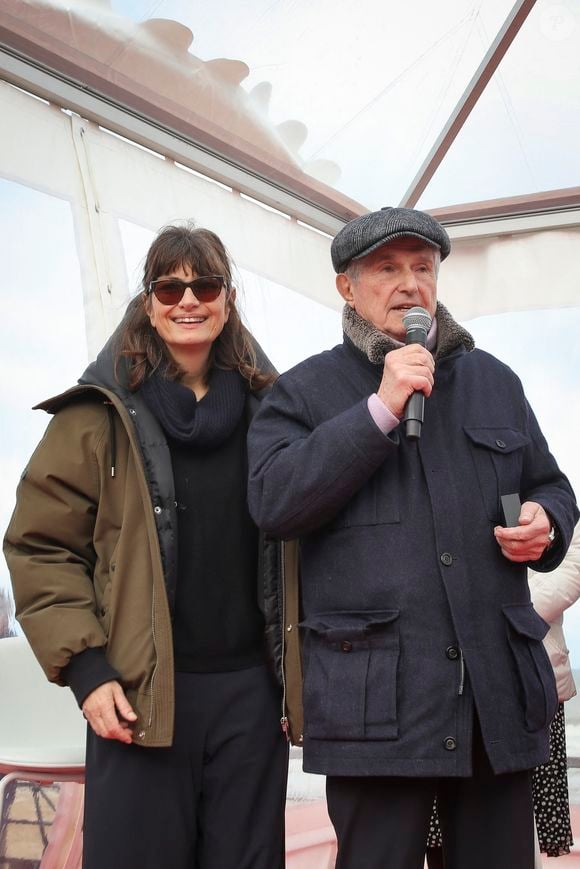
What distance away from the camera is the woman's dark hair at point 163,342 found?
1.90 meters

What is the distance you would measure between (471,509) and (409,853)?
57 cm

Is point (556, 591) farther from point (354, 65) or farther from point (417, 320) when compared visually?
point (354, 65)

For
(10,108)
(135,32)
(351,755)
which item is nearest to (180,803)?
(351,755)

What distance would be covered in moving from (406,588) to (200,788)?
602mm

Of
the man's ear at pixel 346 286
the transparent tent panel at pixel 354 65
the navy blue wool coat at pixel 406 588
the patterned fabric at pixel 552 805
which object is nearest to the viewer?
the navy blue wool coat at pixel 406 588

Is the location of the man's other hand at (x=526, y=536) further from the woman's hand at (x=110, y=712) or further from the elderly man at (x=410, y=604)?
the woman's hand at (x=110, y=712)

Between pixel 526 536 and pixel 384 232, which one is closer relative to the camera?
pixel 526 536

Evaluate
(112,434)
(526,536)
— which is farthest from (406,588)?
(112,434)

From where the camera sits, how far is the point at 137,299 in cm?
199

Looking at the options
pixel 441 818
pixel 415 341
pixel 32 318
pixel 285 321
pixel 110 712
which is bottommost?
pixel 441 818

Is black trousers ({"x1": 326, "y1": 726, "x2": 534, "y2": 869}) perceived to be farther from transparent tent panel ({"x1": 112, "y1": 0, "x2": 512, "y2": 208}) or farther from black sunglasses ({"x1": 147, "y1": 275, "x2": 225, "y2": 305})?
transparent tent panel ({"x1": 112, "y1": 0, "x2": 512, "y2": 208})

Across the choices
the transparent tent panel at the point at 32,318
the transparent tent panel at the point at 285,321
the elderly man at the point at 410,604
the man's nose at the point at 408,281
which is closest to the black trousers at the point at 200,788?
the elderly man at the point at 410,604

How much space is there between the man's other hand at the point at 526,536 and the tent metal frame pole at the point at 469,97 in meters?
2.11

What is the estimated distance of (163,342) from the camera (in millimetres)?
1957
